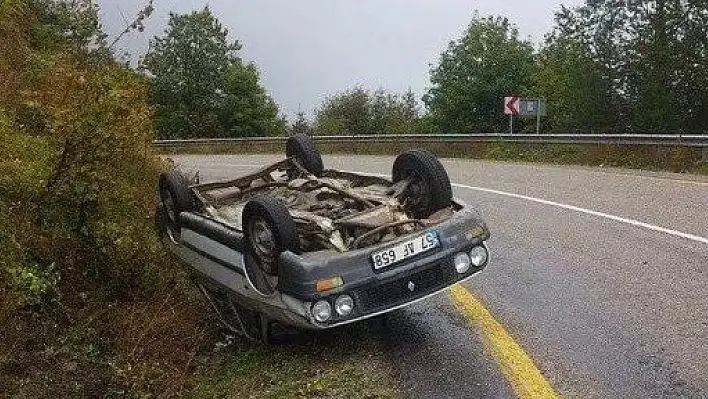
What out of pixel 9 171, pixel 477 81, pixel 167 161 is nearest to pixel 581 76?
pixel 477 81

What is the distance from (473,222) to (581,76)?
32.1 meters

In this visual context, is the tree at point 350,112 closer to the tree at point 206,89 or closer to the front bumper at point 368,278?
the tree at point 206,89

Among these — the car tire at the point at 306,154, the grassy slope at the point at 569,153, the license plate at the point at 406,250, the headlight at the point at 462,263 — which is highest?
the car tire at the point at 306,154

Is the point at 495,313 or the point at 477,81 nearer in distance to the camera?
the point at 495,313

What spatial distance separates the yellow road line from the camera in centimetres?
429

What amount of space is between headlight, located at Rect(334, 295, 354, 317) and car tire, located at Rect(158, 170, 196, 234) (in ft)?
7.40

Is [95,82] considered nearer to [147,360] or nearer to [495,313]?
[147,360]

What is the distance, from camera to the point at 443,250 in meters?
5.16

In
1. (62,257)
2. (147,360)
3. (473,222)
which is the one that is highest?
(473,222)

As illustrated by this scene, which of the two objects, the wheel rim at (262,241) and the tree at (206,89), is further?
the tree at (206,89)

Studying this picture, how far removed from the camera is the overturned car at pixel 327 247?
4.84 meters

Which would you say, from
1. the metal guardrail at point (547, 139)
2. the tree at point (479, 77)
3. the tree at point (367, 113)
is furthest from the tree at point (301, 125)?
the metal guardrail at point (547, 139)

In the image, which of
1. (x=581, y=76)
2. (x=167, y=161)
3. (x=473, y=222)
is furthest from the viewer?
(x=581, y=76)

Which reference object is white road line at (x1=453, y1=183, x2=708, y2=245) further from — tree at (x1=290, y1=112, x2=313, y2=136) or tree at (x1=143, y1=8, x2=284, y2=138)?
tree at (x1=143, y1=8, x2=284, y2=138)
